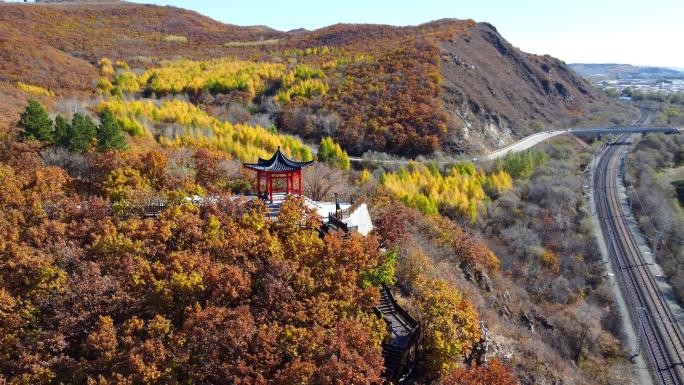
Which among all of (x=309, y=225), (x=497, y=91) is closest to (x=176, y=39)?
(x=497, y=91)

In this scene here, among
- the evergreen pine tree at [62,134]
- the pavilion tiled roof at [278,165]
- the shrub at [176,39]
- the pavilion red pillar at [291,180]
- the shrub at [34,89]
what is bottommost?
the pavilion red pillar at [291,180]

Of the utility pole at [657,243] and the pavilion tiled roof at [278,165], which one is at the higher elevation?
the pavilion tiled roof at [278,165]

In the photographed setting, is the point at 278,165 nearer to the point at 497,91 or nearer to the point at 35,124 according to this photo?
the point at 35,124

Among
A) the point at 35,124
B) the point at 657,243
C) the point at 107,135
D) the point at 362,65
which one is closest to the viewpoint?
the point at 35,124

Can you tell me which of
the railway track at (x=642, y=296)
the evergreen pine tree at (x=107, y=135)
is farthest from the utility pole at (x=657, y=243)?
the evergreen pine tree at (x=107, y=135)

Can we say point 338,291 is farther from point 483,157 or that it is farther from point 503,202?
point 483,157

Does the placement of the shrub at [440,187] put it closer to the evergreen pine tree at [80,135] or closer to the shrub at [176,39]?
the evergreen pine tree at [80,135]
